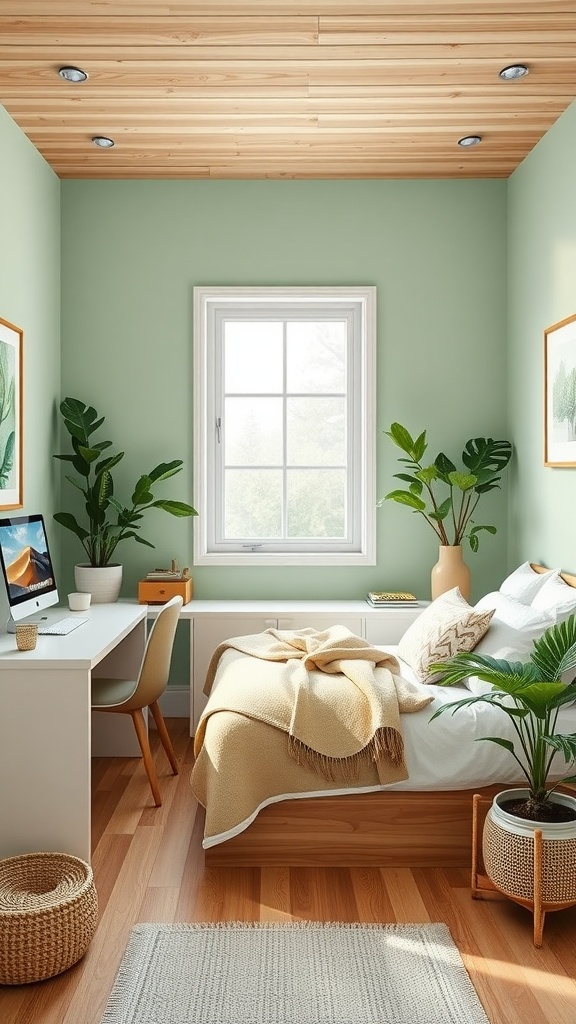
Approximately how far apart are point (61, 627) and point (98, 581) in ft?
3.17

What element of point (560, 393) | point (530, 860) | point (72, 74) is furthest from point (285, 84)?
point (530, 860)

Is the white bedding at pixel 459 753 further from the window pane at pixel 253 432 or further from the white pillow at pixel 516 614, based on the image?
the window pane at pixel 253 432

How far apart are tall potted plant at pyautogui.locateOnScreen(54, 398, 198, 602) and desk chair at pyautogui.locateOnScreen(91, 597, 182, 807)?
853 millimetres

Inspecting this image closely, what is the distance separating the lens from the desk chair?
341 centimetres

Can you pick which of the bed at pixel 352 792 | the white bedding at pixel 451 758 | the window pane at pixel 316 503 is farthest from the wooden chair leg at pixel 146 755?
the window pane at pixel 316 503

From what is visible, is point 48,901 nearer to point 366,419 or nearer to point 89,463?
point 89,463

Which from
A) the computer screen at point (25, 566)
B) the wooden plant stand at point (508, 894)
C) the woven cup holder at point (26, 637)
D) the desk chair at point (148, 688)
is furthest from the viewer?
the desk chair at point (148, 688)

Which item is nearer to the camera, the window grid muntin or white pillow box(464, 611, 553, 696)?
white pillow box(464, 611, 553, 696)

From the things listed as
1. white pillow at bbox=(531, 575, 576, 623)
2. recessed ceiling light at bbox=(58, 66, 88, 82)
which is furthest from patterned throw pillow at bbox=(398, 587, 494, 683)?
recessed ceiling light at bbox=(58, 66, 88, 82)

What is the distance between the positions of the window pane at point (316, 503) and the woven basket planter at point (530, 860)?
96.9 inches

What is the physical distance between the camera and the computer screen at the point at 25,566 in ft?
10.8

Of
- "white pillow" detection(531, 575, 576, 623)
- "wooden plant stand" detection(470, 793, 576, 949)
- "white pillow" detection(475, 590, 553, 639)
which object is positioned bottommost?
"wooden plant stand" detection(470, 793, 576, 949)

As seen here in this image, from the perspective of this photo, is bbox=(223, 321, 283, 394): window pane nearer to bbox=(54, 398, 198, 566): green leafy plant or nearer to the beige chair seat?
bbox=(54, 398, 198, 566): green leafy plant

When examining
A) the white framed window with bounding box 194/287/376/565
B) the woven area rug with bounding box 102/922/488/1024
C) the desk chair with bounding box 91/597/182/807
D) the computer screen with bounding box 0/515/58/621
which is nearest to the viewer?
the woven area rug with bounding box 102/922/488/1024
